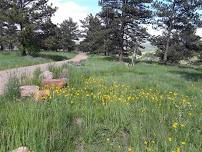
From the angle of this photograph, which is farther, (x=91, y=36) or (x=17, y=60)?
(x=91, y=36)

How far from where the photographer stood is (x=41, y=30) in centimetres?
4800

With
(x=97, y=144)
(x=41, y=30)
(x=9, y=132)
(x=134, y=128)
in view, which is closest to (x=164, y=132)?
(x=134, y=128)

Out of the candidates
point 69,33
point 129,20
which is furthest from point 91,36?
point 69,33

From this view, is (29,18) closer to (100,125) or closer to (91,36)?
(91,36)

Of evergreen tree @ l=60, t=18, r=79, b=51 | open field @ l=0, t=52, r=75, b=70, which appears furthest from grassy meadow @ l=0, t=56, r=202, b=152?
evergreen tree @ l=60, t=18, r=79, b=51

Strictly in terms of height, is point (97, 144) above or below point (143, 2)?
below

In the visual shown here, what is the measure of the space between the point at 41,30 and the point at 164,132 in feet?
136

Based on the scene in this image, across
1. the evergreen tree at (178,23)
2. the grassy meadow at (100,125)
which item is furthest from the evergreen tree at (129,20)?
the grassy meadow at (100,125)

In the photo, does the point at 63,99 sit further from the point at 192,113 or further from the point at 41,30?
the point at 41,30

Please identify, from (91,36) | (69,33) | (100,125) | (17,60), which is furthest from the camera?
(69,33)

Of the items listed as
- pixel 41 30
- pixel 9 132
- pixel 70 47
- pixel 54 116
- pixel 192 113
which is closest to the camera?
pixel 9 132

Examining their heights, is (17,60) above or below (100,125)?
below

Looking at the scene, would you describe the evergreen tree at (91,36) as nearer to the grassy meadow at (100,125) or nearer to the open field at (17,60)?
the open field at (17,60)

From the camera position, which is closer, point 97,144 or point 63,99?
point 97,144
